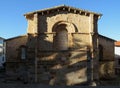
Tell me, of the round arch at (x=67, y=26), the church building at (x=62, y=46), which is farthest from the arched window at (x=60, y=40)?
the round arch at (x=67, y=26)

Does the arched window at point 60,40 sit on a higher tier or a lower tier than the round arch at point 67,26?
lower

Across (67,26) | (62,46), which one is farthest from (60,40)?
(67,26)

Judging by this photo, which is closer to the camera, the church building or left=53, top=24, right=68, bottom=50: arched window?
the church building

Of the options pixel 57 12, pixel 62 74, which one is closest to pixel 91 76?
pixel 62 74

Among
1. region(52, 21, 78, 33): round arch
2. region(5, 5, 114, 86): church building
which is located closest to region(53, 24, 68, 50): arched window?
region(5, 5, 114, 86): church building

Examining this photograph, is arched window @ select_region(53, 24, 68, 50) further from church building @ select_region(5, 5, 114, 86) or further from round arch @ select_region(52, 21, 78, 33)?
round arch @ select_region(52, 21, 78, 33)

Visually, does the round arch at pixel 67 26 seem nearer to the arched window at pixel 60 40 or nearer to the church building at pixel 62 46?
the church building at pixel 62 46

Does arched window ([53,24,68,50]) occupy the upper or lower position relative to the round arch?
lower

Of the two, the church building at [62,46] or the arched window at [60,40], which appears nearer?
the church building at [62,46]

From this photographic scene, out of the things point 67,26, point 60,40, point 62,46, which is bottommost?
point 62,46

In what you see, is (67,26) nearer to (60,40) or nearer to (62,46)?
(60,40)

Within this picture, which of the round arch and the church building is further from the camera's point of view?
the round arch

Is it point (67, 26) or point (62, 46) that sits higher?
point (67, 26)

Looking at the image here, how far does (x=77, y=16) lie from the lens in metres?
28.2
